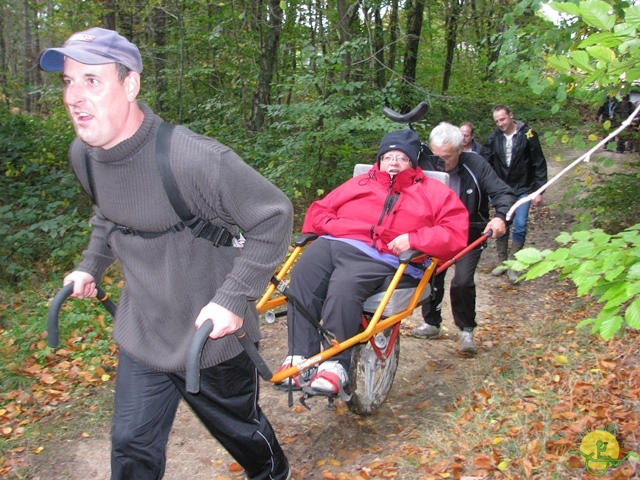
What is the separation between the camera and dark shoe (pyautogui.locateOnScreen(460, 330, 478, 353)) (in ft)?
18.2

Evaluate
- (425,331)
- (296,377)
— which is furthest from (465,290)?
(296,377)

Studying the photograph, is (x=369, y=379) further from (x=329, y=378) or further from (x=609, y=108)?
(x=609, y=108)

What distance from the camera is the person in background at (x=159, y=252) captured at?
2.22 meters

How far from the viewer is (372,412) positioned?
432 cm

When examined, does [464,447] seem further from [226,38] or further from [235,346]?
[226,38]

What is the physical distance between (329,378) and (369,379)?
0.79 meters

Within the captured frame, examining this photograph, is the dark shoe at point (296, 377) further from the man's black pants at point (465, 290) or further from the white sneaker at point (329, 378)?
the man's black pants at point (465, 290)

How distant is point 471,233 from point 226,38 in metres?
8.23

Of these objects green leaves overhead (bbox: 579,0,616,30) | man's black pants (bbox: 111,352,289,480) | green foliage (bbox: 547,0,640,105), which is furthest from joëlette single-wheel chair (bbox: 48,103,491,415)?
green leaves overhead (bbox: 579,0,616,30)

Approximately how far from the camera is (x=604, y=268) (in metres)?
2.14

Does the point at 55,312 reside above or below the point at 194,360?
below

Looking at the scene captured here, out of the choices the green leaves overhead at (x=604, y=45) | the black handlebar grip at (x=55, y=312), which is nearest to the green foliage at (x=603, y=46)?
the green leaves overhead at (x=604, y=45)

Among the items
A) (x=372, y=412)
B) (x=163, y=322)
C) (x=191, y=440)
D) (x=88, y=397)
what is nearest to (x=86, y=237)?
(x=88, y=397)

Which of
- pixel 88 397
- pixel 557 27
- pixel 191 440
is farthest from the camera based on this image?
pixel 557 27
